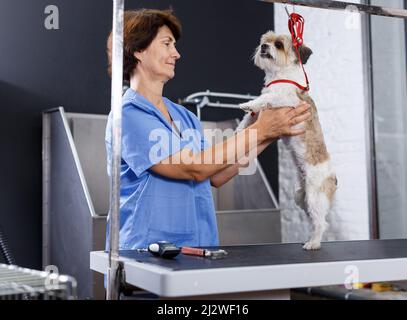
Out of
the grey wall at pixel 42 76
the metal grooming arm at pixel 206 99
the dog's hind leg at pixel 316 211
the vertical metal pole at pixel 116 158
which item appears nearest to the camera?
the vertical metal pole at pixel 116 158

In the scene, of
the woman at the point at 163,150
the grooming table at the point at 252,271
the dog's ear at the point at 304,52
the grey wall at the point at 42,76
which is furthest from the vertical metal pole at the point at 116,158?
the grey wall at the point at 42,76

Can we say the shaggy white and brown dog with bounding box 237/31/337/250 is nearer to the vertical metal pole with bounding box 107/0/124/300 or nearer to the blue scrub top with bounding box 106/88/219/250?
the blue scrub top with bounding box 106/88/219/250

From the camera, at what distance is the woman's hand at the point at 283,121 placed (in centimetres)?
130

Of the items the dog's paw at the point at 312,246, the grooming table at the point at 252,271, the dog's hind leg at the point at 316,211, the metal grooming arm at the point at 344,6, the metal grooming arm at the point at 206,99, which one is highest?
the metal grooming arm at the point at 206,99

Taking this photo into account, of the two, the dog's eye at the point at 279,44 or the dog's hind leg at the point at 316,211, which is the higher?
the dog's eye at the point at 279,44

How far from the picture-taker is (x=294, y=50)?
1.40 meters

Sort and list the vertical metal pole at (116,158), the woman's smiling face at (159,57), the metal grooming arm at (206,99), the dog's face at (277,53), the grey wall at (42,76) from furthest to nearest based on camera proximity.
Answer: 1. the metal grooming arm at (206,99)
2. the grey wall at (42,76)
3. the woman's smiling face at (159,57)
4. the dog's face at (277,53)
5. the vertical metal pole at (116,158)

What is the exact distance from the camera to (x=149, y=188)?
53.9 inches

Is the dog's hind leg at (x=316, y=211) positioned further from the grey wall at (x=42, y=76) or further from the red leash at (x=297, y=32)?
the grey wall at (x=42, y=76)

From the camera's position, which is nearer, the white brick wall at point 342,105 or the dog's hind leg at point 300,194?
the dog's hind leg at point 300,194

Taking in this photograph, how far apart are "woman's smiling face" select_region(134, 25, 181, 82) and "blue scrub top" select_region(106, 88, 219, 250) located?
11 cm

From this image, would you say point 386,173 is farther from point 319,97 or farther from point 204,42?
point 204,42

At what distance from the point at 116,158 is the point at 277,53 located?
1.77 ft
